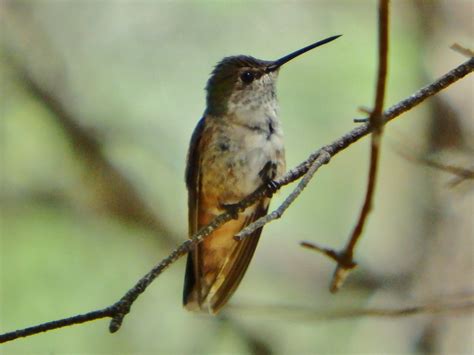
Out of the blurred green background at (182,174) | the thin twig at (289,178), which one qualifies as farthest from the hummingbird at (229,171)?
the thin twig at (289,178)

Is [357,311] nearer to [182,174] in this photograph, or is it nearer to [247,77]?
[247,77]

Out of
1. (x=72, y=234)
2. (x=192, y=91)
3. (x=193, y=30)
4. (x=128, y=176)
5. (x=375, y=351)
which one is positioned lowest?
(x=375, y=351)

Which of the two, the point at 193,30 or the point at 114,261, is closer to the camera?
the point at 114,261

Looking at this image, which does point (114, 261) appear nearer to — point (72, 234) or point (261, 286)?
point (72, 234)

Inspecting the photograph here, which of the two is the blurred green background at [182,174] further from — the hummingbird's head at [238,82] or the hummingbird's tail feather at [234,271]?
the hummingbird's head at [238,82]

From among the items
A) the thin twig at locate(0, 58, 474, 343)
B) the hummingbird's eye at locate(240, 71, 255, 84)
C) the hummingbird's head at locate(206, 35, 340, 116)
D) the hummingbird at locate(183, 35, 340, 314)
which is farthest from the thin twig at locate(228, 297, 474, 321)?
the hummingbird's eye at locate(240, 71, 255, 84)

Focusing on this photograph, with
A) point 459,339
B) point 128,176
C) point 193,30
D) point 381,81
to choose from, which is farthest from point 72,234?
point 381,81

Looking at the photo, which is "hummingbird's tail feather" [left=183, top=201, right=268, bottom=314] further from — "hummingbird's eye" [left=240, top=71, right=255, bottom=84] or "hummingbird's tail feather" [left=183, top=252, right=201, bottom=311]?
"hummingbird's eye" [left=240, top=71, right=255, bottom=84]

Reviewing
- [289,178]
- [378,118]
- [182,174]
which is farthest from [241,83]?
[378,118]
